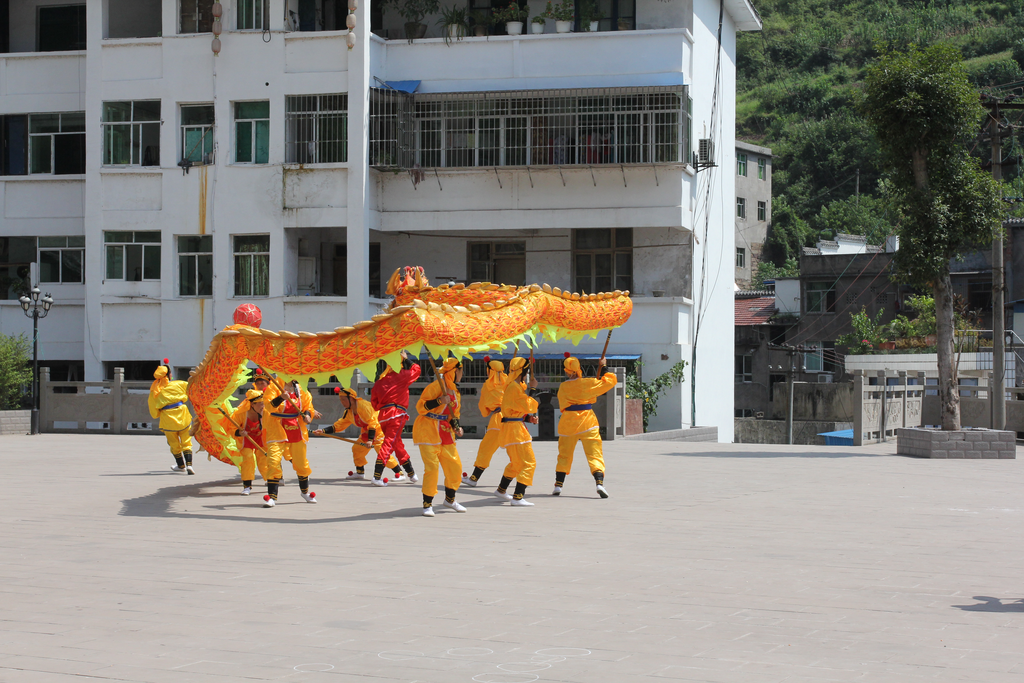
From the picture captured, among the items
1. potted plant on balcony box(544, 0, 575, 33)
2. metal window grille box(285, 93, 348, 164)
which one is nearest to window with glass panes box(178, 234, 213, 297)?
metal window grille box(285, 93, 348, 164)

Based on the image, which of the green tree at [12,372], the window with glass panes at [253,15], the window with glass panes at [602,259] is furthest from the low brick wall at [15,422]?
the window with glass panes at [602,259]

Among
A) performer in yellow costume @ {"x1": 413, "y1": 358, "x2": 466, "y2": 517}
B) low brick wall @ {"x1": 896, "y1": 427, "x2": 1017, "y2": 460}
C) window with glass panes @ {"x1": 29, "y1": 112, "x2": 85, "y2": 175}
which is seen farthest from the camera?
window with glass panes @ {"x1": 29, "y1": 112, "x2": 85, "y2": 175}

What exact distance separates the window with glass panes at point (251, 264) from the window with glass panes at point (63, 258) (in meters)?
4.71

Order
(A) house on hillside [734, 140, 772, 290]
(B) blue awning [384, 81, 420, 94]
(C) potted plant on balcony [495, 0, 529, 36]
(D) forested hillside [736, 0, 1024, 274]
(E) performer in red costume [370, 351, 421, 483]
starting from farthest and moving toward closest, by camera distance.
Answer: (D) forested hillside [736, 0, 1024, 274] < (A) house on hillside [734, 140, 772, 290] < (C) potted plant on balcony [495, 0, 529, 36] < (B) blue awning [384, 81, 420, 94] < (E) performer in red costume [370, 351, 421, 483]

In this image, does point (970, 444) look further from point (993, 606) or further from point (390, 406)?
point (993, 606)

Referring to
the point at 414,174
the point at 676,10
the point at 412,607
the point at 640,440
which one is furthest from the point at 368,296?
the point at 412,607

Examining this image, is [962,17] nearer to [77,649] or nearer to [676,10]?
[676,10]

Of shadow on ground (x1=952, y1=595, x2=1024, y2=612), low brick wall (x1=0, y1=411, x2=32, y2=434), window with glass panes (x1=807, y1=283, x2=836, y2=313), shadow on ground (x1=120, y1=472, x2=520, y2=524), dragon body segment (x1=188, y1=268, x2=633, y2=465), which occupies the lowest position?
low brick wall (x1=0, y1=411, x2=32, y2=434)

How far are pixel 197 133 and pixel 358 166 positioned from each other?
4.43 m

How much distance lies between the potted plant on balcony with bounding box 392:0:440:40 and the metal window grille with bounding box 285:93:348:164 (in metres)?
2.68

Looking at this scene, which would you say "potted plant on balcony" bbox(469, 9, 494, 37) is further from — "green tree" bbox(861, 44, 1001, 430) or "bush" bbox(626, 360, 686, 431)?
"green tree" bbox(861, 44, 1001, 430)

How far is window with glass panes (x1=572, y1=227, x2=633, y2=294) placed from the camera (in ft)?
90.8

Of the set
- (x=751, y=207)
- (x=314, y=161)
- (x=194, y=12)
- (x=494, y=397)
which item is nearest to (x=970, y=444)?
(x=494, y=397)

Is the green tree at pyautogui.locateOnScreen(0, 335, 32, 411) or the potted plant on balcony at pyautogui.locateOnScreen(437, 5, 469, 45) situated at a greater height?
the potted plant on balcony at pyautogui.locateOnScreen(437, 5, 469, 45)
